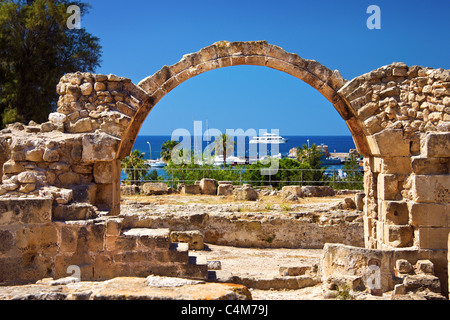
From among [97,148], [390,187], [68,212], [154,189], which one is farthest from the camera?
[154,189]

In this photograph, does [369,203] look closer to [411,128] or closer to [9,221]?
[411,128]

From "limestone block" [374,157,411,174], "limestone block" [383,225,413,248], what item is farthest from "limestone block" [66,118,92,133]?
"limestone block" [383,225,413,248]

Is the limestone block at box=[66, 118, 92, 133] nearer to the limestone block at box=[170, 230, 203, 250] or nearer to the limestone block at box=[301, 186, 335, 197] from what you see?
the limestone block at box=[170, 230, 203, 250]

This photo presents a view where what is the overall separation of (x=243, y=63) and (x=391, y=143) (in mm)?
2799

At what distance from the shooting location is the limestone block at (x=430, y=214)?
7031mm

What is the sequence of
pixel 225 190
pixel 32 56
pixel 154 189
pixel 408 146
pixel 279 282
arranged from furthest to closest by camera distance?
pixel 32 56 < pixel 154 189 < pixel 225 190 < pixel 279 282 < pixel 408 146

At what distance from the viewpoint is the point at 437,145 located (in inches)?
277

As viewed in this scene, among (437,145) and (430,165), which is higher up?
(437,145)

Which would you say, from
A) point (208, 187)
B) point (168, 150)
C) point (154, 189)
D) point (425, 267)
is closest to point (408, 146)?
point (425, 267)

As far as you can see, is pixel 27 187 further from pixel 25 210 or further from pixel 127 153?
pixel 127 153

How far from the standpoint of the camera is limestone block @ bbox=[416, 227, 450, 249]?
7.06 metres

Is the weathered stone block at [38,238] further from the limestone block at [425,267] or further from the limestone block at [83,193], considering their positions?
the limestone block at [425,267]

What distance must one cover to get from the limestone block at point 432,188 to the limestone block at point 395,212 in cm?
35
